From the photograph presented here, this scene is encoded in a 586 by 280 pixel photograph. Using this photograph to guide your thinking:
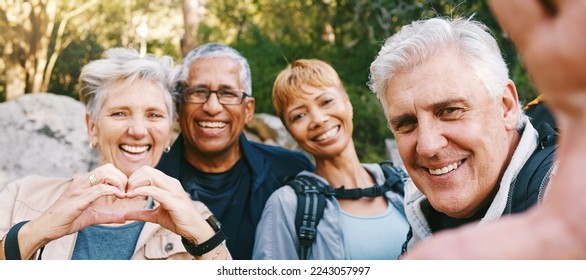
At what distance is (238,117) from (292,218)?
62 cm

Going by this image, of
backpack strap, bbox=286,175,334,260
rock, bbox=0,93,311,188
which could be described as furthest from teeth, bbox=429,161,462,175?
rock, bbox=0,93,311,188

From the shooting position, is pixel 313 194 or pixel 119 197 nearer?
pixel 119 197

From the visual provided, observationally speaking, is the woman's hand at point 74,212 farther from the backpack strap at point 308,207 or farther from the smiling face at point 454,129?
the smiling face at point 454,129

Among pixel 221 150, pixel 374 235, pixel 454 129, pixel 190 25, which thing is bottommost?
pixel 374 235

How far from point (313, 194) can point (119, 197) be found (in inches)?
28.4

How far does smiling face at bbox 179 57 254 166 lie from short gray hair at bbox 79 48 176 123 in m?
0.18

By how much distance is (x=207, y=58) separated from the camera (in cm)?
241

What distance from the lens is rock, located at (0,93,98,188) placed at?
12.8ft

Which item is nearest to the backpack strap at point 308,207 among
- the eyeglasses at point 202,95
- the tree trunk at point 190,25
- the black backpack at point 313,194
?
the black backpack at point 313,194

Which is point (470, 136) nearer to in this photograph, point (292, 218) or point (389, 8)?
point (292, 218)

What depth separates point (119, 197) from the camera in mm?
1525

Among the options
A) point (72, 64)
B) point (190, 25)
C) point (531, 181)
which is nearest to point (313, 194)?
point (531, 181)

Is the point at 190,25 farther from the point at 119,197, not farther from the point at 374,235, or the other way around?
the point at 119,197

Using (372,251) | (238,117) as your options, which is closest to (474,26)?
(372,251)
